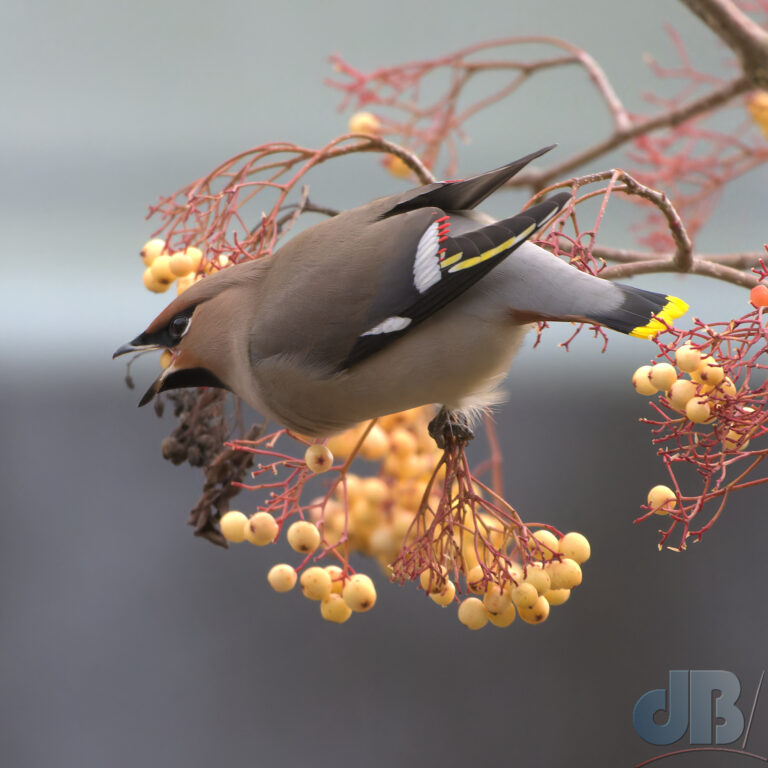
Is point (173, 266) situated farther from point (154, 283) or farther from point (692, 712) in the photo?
point (692, 712)

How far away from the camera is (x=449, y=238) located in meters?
1.39

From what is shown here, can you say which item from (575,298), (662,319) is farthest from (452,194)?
(662,319)

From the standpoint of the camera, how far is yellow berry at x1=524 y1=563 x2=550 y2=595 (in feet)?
4.36

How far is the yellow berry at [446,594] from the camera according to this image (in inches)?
54.6

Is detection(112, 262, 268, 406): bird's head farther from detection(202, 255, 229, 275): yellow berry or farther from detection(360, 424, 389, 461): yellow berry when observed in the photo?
detection(360, 424, 389, 461): yellow berry

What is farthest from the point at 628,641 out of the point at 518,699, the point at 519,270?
the point at 519,270

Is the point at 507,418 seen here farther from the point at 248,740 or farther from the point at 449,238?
the point at 449,238

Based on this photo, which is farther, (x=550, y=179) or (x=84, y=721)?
(x=84, y=721)

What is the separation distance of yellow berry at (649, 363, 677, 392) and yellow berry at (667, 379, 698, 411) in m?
0.01

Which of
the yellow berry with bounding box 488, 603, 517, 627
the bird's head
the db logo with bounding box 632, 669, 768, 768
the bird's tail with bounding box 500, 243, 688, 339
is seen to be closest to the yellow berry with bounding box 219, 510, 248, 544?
the bird's head

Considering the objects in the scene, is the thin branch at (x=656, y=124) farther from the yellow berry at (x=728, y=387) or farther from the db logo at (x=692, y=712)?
the db logo at (x=692, y=712)

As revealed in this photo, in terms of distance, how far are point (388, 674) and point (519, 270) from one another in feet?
8.24

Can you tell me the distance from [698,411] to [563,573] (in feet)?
1.01

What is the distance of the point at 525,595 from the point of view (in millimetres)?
1327
